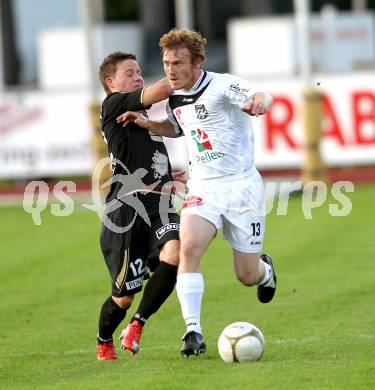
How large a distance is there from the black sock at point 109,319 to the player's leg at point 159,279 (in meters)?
0.24

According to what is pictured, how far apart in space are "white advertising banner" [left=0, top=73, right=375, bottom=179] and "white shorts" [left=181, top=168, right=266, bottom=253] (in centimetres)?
1460

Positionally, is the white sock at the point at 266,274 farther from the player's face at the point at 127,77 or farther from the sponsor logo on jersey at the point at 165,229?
the player's face at the point at 127,77

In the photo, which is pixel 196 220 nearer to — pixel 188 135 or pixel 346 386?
pixel 188 135

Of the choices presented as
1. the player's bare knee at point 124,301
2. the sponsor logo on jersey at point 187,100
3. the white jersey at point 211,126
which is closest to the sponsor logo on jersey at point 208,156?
the white jersey at point 211,126

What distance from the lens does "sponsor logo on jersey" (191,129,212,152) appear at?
8984 mm

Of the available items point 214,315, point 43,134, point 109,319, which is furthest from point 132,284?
point 43,134

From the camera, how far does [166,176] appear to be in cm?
934

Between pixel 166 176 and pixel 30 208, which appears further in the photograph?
pixel 30 208

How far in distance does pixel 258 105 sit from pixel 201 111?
2.34ft

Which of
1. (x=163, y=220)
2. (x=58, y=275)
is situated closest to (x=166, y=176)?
(x=163, y=220)

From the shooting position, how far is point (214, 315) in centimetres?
1152

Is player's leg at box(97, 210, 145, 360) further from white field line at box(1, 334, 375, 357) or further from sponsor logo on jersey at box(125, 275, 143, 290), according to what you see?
white field line at box(1, 334, 375, 357)

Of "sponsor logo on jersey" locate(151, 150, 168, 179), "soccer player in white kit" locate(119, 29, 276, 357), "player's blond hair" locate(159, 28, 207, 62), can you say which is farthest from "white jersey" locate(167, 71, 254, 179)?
"sponsor logo on jersey" locate(151, 150, 168, 179)

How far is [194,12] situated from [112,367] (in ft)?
122
